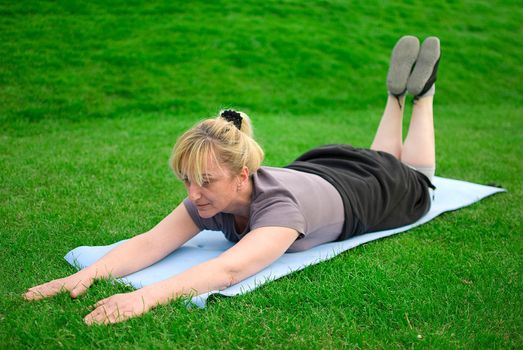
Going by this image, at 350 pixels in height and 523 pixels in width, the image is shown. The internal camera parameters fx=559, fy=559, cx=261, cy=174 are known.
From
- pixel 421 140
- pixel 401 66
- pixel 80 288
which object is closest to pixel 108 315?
pixel 80 288

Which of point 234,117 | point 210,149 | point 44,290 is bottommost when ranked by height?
point 44,290

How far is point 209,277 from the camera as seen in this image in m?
2.99

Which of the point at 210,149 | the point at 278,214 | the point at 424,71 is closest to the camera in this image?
the point at 210,149

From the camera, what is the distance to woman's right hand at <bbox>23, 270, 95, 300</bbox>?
2986mm

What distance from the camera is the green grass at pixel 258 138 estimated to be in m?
2.76

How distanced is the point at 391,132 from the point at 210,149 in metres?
2.43

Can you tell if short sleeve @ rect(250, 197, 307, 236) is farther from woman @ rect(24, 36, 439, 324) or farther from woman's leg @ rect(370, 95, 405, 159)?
woman's leg @ rect(370, 95, 405, 159)

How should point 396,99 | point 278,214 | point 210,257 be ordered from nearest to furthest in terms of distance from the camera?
point 278,214 → point 210,257 → point 396,99

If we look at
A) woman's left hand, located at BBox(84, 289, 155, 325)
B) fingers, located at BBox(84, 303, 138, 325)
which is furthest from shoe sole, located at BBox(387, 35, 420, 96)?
fingers, located at BBox(84, 303, 138, 325)

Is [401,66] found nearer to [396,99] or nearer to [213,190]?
[396,99]

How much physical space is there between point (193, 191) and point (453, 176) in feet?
13.2

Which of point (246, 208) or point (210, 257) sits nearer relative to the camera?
point (246, 208)

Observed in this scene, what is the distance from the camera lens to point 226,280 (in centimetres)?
305

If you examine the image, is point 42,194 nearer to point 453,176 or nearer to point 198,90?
point 453,176
